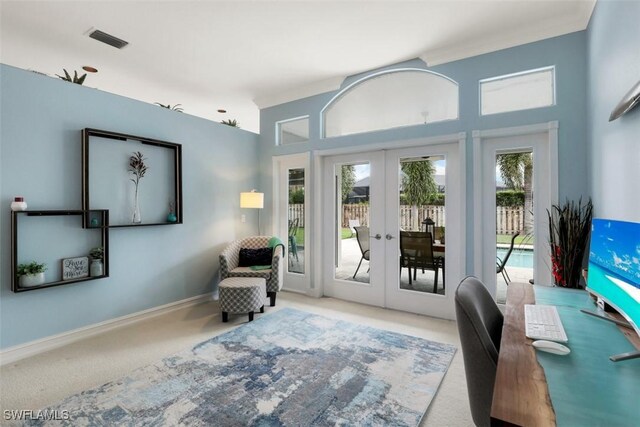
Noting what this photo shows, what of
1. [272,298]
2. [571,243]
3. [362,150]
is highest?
[362,150]

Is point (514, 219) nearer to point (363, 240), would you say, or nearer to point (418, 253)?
point (418, 253)

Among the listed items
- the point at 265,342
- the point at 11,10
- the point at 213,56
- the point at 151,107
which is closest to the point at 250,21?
the point at 213,56

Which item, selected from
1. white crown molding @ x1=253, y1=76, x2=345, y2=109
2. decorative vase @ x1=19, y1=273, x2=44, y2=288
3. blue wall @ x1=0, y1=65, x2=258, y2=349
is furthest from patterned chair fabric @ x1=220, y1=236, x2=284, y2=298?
white crown molding @ x1=253, y1=76, x2=345, y2=109

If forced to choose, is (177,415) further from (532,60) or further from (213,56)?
(532,60)

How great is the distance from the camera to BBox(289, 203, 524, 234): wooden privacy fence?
3.09 metres

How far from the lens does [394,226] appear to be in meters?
3.79

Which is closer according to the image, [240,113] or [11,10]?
[11,10]

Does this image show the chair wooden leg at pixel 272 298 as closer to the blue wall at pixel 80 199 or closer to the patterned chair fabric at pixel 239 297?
the patterned chair fabric at pixel 239 297

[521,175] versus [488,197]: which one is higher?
[521,175]

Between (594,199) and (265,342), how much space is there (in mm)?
3140

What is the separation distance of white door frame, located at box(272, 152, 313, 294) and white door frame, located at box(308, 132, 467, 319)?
0.11m

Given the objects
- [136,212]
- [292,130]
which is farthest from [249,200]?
[136,212]

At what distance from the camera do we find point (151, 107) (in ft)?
11.8

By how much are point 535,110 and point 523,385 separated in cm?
291
